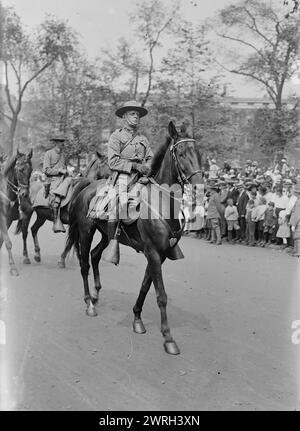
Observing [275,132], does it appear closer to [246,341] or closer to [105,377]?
[246,341]

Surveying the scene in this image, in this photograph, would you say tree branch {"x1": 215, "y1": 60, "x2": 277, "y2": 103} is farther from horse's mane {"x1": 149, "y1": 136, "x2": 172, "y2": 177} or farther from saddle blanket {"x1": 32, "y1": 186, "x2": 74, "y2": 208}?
horse's mane {"x1": 149, "y1": 136, "x2": 172, "y2": 177}

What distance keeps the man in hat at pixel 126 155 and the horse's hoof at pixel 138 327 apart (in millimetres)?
1152

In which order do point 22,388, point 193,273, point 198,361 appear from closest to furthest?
point 22,388
point 198,361
point 193,273

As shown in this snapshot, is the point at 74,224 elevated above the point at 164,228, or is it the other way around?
the point at 164,228

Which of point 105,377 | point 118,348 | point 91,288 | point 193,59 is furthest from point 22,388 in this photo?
point 193,59

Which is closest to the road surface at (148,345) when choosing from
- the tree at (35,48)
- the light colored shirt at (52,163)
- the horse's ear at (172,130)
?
the light colored shirt at (52,163)

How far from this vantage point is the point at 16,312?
6309 mm

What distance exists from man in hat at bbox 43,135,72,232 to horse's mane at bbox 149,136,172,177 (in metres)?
4.30

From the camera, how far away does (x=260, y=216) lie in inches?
545

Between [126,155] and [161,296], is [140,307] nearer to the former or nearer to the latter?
[161,296]

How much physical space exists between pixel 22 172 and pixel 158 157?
478cm

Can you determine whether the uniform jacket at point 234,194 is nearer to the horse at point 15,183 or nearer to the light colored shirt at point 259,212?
the light colored shirt at point 259,212

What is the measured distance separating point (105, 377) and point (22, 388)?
77cm

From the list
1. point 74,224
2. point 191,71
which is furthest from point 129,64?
point 74,224
